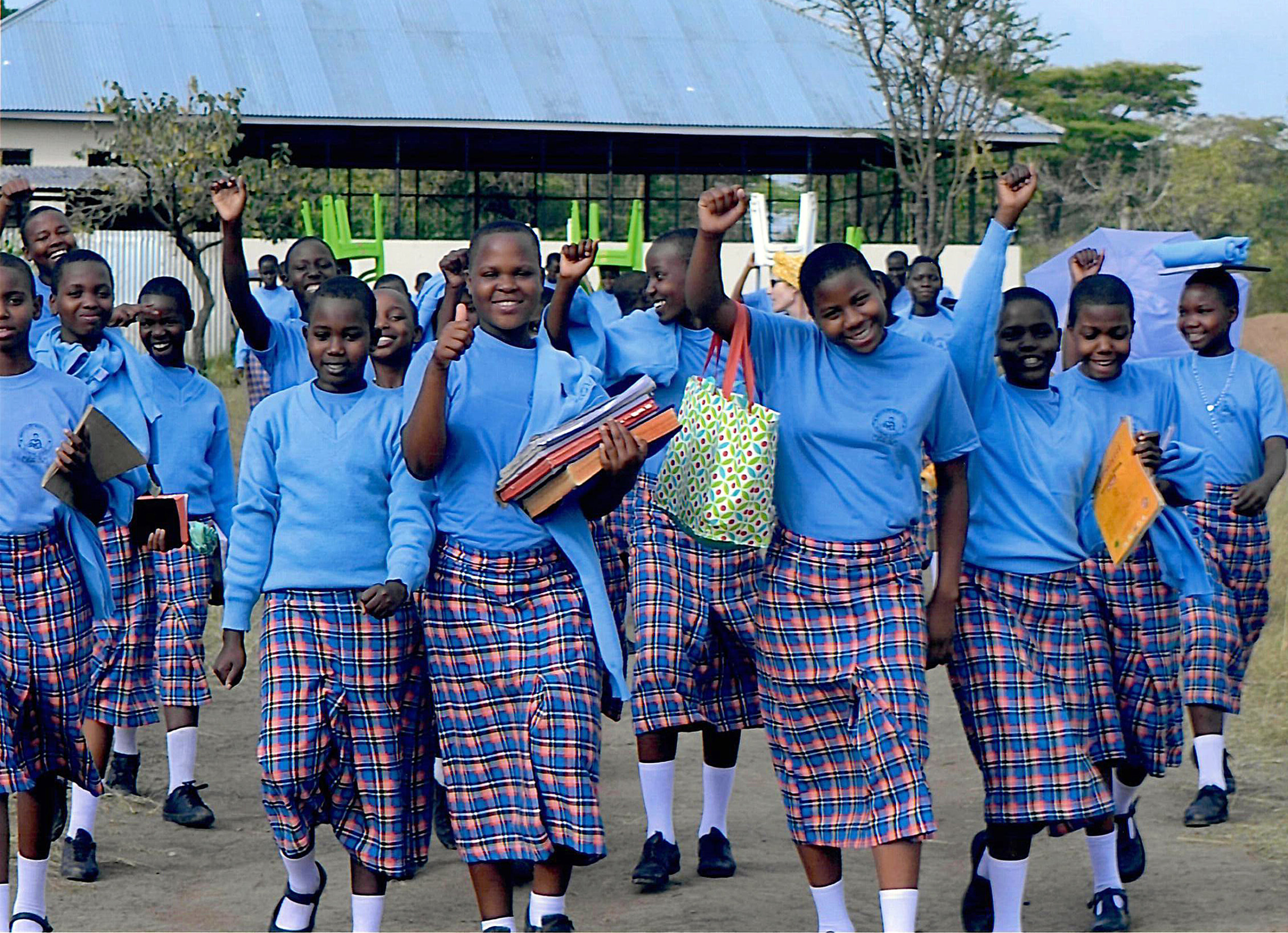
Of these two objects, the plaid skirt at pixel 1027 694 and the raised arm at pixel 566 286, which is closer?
the plaid skirt at pixel 1027 694

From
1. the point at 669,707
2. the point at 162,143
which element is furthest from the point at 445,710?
the point at 162,143

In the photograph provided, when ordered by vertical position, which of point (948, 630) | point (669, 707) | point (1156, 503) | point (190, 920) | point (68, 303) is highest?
point (68, 303)

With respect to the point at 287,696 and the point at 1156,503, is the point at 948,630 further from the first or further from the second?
the point at 287,696

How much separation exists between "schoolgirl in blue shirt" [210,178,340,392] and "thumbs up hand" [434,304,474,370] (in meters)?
0.97

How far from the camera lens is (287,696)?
426 centimetres

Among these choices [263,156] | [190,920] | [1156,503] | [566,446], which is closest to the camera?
[566,446]

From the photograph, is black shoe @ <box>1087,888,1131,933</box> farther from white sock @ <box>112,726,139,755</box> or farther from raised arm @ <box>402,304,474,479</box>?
white sock @ <box>112,726,139,755</box>

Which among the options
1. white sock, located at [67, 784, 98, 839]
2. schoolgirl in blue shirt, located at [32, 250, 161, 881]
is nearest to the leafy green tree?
schoolgirl in blue shirt, located at [32, 250, 161, 881]

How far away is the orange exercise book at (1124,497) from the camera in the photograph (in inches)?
171

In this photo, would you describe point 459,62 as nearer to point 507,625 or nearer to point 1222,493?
point 1222,493

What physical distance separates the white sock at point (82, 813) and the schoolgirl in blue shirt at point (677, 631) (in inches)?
65.3

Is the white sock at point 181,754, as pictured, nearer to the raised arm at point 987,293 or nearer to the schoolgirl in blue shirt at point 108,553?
the schoolgirl in blue shirt at point 108,553

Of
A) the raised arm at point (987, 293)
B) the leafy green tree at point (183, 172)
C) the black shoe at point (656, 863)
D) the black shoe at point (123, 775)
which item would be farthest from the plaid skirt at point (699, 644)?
the leafy green tree at point (183, 172)

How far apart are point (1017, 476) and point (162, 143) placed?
66.0ft
